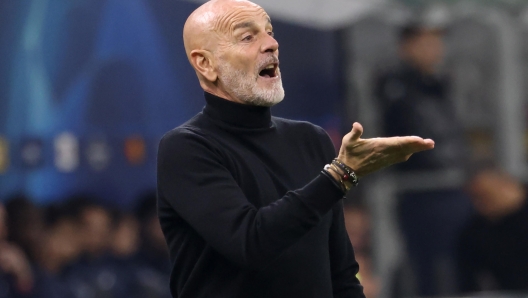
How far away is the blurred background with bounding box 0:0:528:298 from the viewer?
Answer: 17.2 feet

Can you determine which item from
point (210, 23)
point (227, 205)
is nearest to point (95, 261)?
point (210, 23)

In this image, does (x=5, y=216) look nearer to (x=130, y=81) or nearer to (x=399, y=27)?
(x=130, y=81)

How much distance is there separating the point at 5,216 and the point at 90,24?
4.17 feet

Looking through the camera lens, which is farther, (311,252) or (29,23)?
(29,23)

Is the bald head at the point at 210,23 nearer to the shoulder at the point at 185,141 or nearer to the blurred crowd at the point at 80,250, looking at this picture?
the shoulder at the point at 185,141

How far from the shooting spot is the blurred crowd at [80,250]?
198 inches

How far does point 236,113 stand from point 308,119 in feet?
15.3

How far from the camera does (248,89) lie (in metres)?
2.27

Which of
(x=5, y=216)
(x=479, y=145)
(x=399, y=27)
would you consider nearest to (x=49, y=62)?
(x=5, y=216)

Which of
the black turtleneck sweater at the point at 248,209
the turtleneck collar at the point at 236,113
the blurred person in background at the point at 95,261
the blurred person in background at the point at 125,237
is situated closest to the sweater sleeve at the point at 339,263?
the black turtleneck sweater at the point at 248,209

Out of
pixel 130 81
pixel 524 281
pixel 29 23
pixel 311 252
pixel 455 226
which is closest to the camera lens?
pixel 311 252

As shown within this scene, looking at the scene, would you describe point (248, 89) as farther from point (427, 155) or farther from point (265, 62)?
point (427, 155)

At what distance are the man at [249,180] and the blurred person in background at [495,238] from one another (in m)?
4.33

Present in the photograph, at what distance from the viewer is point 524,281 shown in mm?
6473
